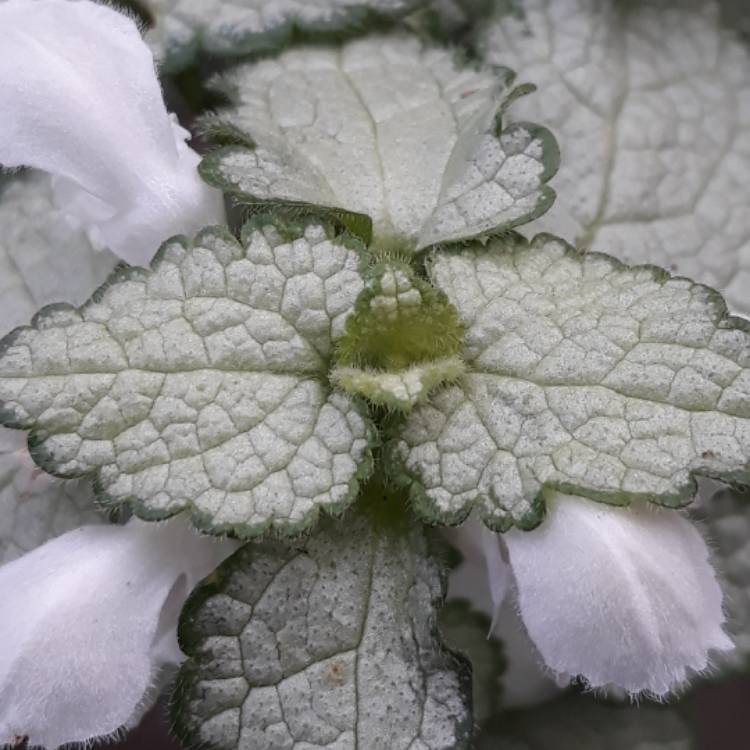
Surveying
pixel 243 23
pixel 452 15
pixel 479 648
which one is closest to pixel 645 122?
pixel 452 15

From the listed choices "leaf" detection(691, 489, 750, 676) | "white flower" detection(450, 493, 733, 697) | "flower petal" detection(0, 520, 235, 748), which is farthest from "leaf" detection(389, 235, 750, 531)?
"leaf" detection(691, 489, 750, 676)

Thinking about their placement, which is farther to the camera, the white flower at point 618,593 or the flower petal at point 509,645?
the flower petal at point 509,645

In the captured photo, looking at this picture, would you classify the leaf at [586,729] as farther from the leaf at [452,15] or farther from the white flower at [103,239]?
the leaf at [452,15]

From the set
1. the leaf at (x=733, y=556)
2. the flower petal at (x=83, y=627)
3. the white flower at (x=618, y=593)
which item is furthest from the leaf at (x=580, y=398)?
the leaf at (x=733, y=556)

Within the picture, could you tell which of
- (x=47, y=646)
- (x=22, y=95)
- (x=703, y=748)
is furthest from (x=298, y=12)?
(x=703, y=748)

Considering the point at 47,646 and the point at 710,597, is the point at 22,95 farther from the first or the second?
the point at 710,597

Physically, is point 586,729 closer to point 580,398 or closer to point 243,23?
point 580,398

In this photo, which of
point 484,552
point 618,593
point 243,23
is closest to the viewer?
point 618,593

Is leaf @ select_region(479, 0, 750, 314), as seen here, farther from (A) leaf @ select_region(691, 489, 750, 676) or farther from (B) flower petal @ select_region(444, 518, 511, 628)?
(B) flower petal @ select_region(444, 518, 511, 628)

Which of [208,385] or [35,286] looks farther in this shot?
[35,286]
